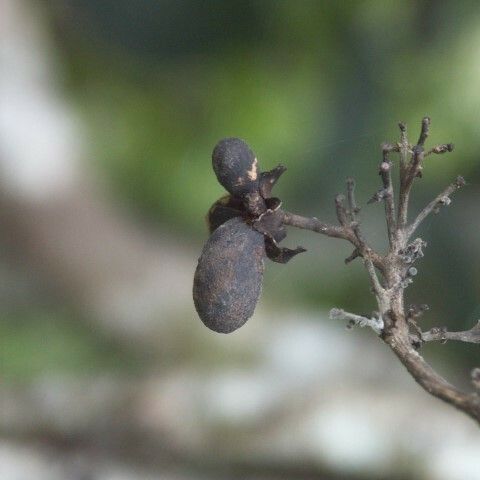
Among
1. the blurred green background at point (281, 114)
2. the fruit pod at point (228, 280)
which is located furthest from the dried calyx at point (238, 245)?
the blurred green background at point (281, 114)

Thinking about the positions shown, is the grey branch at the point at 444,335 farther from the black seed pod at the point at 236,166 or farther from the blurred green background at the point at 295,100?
the blurred green background at the point at 295,100

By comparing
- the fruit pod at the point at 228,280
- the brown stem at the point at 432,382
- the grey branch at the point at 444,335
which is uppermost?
the fruit pod at the point at 228,280

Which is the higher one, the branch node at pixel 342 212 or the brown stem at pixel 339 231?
the branch node at pixel 342 212

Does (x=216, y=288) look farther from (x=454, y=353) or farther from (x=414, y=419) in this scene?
(x=454, y=353)

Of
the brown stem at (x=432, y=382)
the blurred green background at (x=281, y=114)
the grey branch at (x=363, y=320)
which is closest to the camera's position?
the brown stem at (x=432, y=382)

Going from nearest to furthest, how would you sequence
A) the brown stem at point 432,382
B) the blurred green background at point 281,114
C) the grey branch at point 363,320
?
the brown stem at point 432,382, the grey branch at point 363,320, the blurred green background at point 281,114

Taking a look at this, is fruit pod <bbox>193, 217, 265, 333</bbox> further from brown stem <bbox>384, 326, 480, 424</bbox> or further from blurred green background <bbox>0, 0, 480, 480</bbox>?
blurred green background <bbox>0, 0, 480, 480</bbox>
